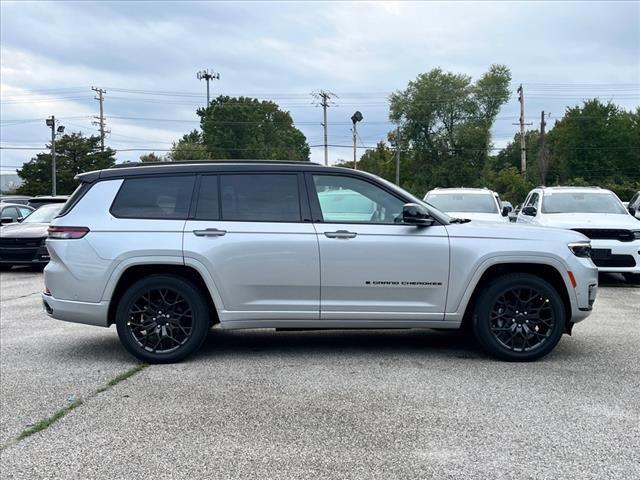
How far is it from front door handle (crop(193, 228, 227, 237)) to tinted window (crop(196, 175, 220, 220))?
0.45 ft

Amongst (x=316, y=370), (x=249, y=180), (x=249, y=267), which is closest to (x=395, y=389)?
(x=316, y=370)

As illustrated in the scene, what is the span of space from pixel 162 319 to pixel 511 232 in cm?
334

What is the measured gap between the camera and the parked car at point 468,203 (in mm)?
11891

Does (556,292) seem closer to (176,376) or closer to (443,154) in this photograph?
(176,376)

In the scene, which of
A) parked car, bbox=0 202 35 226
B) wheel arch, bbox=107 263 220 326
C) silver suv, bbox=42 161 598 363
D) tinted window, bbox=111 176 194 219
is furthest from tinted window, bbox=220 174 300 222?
parked car, bbox=0 202 35 226

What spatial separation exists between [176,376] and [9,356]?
1989mm

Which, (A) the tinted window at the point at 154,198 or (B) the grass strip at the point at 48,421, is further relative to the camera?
(A) the tinted window at the point at 154,198

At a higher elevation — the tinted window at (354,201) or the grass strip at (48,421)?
the tinted window at (354,201)

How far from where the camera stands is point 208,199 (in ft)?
19.1

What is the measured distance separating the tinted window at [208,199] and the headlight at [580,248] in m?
3.31

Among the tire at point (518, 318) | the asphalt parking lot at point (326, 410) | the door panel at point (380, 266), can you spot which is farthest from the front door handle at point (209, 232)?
the tire at point (518, 318)

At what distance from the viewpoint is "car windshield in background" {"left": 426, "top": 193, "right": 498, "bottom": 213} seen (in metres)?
12.2

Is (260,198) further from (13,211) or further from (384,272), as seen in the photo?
(13,211)

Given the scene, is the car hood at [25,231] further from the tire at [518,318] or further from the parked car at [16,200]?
the tire at [518,318]
